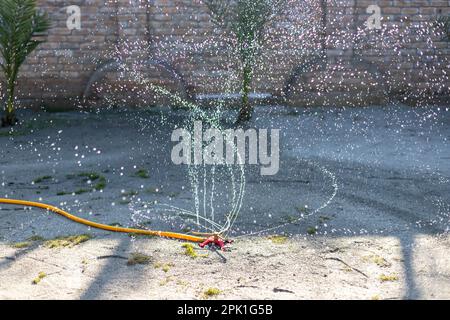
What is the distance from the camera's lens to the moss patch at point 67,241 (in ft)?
14.2

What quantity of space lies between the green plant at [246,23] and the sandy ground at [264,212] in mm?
485

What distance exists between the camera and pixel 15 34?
8070 millimetres

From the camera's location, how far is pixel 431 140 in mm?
7297

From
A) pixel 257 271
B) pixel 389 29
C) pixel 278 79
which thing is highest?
pixel 389 29

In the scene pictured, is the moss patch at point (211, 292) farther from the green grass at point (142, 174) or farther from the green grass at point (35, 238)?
the green grass at point (142, 174)

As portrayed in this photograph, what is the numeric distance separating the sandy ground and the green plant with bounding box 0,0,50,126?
0.46 metres

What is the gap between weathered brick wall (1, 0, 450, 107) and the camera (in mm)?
8812

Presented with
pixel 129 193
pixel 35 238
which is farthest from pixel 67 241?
pixel 129 193

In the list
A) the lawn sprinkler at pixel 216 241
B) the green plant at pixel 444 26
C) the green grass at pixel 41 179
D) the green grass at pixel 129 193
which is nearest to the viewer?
the lawn sprinkler at pixel 216 241

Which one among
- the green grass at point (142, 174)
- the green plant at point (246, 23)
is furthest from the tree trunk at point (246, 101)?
the green grass at point (142, 174)

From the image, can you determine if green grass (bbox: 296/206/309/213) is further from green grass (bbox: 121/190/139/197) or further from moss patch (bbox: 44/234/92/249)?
moss patch (bbox: 44/234/92/249)

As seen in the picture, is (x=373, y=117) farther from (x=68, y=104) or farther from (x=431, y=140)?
(x=68, y=104)

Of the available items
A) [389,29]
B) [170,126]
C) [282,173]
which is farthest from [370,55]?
[282,173]
